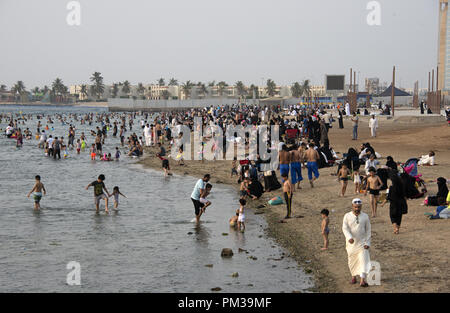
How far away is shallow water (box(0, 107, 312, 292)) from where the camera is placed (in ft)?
37.7

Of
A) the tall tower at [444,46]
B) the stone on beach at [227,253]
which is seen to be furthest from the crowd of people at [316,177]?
the tall tower at [444,46]

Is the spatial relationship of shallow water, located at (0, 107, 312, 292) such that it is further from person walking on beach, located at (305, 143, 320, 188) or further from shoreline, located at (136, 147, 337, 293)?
person walking on beach, located at (305, 143, 320, 188)

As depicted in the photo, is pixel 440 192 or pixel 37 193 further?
pixel 37 193

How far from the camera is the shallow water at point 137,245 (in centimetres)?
1148

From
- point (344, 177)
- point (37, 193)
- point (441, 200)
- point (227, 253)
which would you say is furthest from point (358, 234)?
point (37, 193)

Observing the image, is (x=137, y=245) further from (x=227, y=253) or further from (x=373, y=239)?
(x=373, y=239)

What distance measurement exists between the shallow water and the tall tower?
6065 inches

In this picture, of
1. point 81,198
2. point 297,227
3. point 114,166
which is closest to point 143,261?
point 297,227

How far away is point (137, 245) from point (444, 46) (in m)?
165

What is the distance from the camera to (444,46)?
16212cm

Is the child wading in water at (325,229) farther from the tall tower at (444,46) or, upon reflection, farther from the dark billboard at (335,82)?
the tall tower at (444,46)

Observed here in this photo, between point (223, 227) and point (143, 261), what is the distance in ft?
12.5

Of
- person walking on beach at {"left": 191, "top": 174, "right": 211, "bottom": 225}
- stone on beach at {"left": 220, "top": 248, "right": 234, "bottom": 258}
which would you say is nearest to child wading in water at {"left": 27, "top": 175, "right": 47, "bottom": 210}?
person walking on beach at {"left": 191, "top": 174, "right": 211, "bottom": 225}

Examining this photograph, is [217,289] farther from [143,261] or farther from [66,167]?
[66,167]
